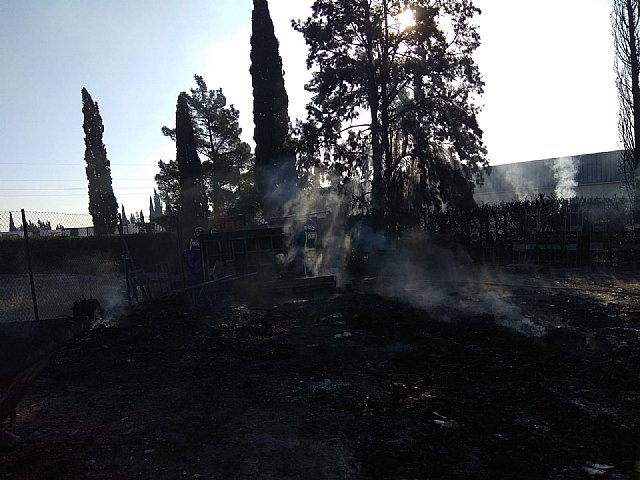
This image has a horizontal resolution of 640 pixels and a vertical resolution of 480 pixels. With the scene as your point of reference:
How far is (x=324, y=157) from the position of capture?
2020 cm

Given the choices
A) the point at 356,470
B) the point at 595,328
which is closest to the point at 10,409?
the point at 356,470

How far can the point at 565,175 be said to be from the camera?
123 feet

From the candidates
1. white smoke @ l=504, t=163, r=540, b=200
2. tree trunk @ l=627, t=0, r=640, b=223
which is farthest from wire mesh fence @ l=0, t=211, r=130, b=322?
white smoke @ l=504, t=163, r=540, b=200

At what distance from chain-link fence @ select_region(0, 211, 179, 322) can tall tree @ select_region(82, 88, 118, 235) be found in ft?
40.8

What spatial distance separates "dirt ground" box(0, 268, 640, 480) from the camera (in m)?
3.72

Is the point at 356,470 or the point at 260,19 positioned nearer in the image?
the point at 356,470

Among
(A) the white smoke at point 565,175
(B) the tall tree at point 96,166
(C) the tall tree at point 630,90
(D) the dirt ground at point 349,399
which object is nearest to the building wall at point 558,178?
(A) the white smoke at point 565,175

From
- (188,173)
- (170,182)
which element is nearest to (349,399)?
(188,173)

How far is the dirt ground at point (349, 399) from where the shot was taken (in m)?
3.72

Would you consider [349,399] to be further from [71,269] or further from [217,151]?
[217,151]

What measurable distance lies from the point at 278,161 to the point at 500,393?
73.3ft

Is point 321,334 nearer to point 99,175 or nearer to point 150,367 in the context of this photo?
point 150,367

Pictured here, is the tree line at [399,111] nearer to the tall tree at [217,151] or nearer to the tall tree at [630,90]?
the tall tree at [630,90]

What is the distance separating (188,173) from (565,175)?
29.2 meters
